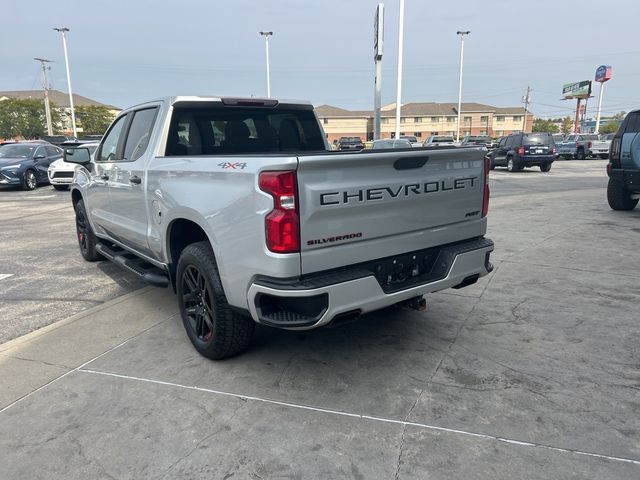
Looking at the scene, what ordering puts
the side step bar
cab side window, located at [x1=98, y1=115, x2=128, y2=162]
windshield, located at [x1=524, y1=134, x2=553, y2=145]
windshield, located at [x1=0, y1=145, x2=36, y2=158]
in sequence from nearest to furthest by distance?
1. the side step bar
2. cab side window, located at [x1=98, y1=115, x2=128, y2=162]
3. windshield, located at [x1=0, y1=145, x2=36, y2=158]
4. windshield, located at [x1=524, y1=134, x2=553, y2=145]

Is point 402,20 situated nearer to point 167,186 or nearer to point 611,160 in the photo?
point 611,160

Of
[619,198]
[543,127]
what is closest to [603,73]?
[543,127]

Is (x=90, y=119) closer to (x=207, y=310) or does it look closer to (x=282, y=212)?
(x=207, y=310)

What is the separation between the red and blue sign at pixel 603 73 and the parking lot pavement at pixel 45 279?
73.3m

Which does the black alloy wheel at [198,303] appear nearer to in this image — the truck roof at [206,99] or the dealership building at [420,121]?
the truck roof at [206,99]

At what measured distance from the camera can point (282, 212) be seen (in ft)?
9.02

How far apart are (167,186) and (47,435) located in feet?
6.22

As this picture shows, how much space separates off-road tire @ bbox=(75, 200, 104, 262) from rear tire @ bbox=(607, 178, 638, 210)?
9.60 m

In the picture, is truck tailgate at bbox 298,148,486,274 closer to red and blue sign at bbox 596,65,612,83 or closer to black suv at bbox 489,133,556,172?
black suv at bbox 489,133,556,172

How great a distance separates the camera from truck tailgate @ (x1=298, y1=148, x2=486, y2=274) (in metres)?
2.83

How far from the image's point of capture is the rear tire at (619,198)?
9.76 m

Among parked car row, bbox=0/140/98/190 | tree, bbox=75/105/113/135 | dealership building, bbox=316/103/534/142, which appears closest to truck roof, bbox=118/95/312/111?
parked car row, bbox=0/140/98/190

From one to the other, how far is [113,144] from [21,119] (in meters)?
73.3

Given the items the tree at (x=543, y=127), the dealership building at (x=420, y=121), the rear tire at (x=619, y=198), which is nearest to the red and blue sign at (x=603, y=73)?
the dealership building at (x=420, y=121)
